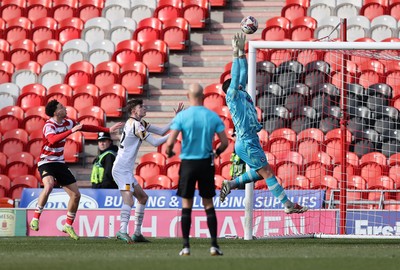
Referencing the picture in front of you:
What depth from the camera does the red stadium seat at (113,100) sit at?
23.1 meters

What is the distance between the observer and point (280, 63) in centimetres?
2222

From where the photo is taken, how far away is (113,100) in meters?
23.2

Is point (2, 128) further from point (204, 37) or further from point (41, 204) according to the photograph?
point (41, 204)

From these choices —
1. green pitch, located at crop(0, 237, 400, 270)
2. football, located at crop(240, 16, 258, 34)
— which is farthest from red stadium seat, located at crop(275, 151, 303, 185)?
football, located at crop(240, 16, 258, 34)

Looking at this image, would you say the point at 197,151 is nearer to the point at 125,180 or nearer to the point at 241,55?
the point at 241,55

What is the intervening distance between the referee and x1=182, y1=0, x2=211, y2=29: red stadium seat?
45.3 feet

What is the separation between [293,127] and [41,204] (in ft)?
23.7

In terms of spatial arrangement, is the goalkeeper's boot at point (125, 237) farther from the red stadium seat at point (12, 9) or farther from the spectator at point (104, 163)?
the red stadium seat at point (12, 9)

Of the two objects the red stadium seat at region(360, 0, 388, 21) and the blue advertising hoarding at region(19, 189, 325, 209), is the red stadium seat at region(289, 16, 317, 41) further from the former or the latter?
the blue advertising hoarding at region(19, 189, 325, 209)

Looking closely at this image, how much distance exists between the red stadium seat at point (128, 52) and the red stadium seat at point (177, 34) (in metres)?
0.71

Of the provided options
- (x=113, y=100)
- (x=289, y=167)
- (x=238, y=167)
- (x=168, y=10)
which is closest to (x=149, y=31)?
(x=168, y=10)

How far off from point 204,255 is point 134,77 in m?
12.7

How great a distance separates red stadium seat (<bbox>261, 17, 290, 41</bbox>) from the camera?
77.1 ft

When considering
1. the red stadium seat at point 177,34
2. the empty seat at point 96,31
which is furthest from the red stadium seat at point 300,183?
the empty seat at point 96,31
